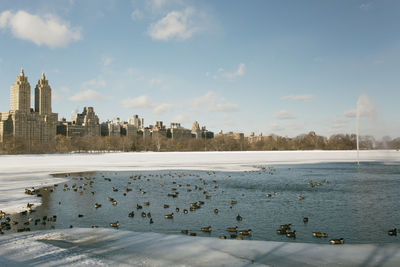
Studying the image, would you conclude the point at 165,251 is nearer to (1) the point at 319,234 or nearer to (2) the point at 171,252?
(2) the point at 171,252

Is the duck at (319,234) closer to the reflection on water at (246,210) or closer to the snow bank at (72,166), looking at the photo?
the reflection on water at (246,210)

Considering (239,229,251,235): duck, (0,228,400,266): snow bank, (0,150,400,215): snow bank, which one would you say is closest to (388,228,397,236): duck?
(0,228,400,266): snow bank

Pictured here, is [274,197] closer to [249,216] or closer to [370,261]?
[249,216]

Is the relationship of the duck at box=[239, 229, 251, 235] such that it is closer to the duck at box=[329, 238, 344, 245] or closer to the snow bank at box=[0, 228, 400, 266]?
the snow bank at box=[0, 228, 400, 266]

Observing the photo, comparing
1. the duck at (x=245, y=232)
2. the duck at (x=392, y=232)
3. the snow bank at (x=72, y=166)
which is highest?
the snow bank at (x=72, y=166)

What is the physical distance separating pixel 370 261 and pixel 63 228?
41.8 ft

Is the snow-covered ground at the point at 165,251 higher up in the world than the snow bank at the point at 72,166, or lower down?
lower down

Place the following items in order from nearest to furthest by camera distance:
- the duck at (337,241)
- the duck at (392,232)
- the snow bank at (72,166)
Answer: the duck at (337,241)
the duck at (392,232)
the snow bank at (72,166)

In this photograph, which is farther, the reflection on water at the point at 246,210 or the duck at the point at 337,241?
the reflection on water at the point at 246,210

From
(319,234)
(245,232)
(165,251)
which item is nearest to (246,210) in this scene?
(245,232)

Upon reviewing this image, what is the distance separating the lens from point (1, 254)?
1102cm

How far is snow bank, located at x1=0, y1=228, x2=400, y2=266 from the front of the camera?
10.3m

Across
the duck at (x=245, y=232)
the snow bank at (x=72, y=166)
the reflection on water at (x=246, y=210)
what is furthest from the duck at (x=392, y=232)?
the snow bank at (x=72, y=166)

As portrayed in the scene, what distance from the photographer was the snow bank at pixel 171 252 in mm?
10305
